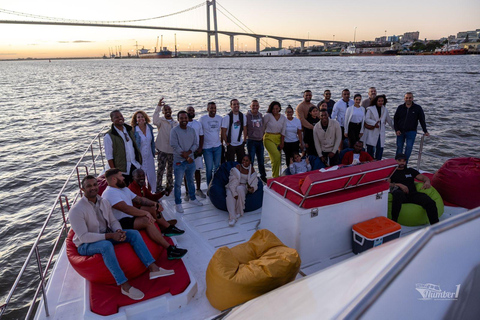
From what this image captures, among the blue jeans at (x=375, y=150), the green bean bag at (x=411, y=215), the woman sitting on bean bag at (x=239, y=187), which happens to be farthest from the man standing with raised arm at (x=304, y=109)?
the green bean bag at (x=411, y=215)

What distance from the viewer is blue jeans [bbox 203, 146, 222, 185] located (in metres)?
5.42

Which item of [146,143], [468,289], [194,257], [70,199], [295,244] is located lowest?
[70,199]

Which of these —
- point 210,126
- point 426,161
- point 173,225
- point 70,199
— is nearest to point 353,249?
point 173,225

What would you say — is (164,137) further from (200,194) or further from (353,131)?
(353,131)

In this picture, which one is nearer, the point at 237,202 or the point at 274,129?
the point at 237,202

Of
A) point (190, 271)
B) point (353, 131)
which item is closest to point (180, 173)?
point (190, 271)

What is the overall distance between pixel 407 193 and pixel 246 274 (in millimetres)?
2814

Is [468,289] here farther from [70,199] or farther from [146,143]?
[70,199]

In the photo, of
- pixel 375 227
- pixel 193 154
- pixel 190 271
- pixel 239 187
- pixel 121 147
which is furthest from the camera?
pixel 193 154

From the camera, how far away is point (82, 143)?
13352 mm

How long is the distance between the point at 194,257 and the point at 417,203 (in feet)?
9.94

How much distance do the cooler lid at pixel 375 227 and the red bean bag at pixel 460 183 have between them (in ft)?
5.99

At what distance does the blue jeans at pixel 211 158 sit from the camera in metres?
5.42

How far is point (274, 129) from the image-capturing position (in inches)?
225
